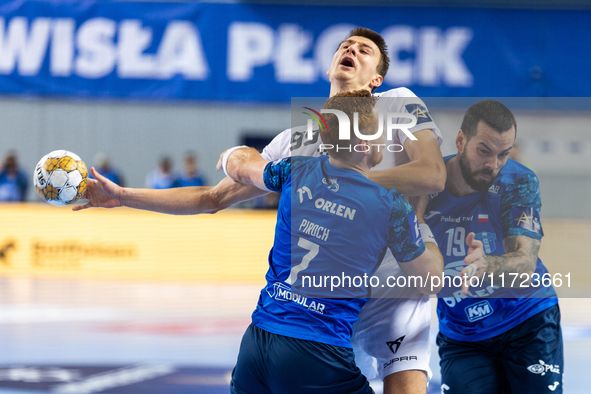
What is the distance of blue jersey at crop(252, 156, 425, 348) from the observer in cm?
237

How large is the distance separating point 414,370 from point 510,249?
30.7 inches

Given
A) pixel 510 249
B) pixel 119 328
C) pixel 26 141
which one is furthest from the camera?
pixel 26 141

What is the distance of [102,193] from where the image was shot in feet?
10.4

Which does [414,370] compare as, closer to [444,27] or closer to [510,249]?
[510,249]

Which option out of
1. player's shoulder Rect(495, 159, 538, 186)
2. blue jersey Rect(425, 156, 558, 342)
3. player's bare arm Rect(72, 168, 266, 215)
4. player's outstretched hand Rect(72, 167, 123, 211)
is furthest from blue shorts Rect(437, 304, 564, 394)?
player's outstretched hand Rect(72, 167, 123, 211)

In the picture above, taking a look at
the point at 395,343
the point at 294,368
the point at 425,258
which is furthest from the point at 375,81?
the point at 294,368

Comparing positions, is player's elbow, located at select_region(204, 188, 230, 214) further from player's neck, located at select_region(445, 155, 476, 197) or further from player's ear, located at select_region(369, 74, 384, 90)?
player's neck, located at select_region(445, 155, 476, 197)

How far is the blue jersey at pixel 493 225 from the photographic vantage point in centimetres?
284

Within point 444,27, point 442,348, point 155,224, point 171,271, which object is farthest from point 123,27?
point 442,348

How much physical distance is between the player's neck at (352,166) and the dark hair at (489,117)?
2.19ft

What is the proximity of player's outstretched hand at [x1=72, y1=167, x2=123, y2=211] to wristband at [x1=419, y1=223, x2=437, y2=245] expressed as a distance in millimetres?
1622

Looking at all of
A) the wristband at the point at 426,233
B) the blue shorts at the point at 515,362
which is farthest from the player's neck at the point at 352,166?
the blue shorts at the point at 515,362

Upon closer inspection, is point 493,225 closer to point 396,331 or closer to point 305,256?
point 396,331

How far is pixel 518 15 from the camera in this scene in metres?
11.1
